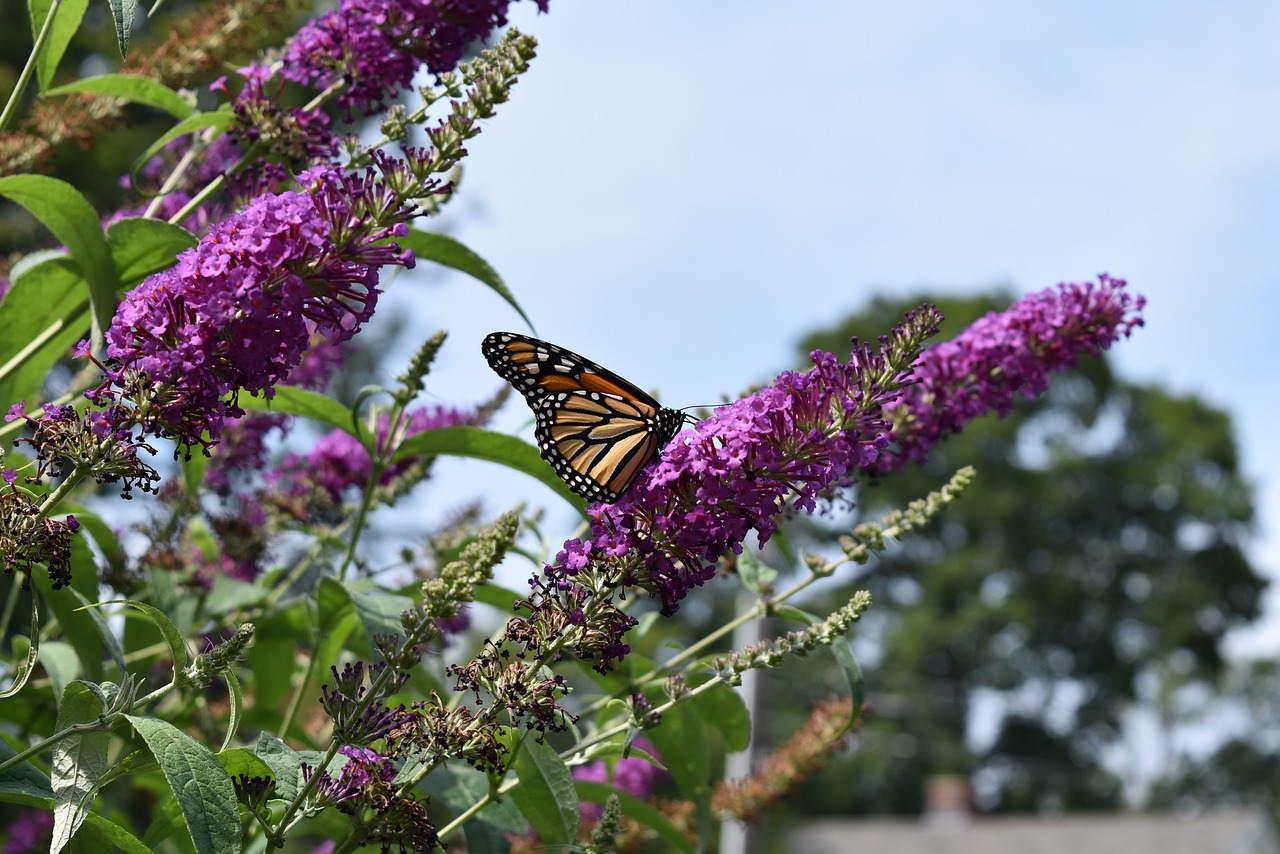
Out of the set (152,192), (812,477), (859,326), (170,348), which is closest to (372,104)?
(152,192)

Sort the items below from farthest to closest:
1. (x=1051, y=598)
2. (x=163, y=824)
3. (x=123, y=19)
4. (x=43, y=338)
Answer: (x=1051, y=598), (x=43, y=338), (x=163, y=824), (x=123, y=19)

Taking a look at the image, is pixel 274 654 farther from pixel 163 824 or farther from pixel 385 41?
pixel 385 41

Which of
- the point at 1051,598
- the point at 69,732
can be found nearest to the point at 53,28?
the point at 69,732

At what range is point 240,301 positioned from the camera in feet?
5.22

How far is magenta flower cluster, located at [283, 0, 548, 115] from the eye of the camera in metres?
2.24

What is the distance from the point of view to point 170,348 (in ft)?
5.24

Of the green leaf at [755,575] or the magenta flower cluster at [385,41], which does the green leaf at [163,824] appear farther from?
the magenta flower cluster at [385,41]

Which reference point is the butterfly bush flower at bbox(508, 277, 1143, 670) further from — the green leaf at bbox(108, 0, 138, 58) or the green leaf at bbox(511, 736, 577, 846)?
the green leaf at bbox(108, 0, 138, 58)

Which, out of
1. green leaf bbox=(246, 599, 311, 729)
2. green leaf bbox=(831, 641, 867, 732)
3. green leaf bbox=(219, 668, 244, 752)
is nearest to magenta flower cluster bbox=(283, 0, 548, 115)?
green leaf bbox=(246, 599, 311, 729)

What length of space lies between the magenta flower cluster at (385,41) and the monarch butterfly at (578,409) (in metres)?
0.55

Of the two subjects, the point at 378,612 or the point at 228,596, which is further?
the point at 228,596

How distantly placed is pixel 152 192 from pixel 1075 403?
44.8m

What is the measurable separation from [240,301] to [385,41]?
87cm

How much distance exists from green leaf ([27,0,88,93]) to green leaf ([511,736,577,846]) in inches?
60.4
